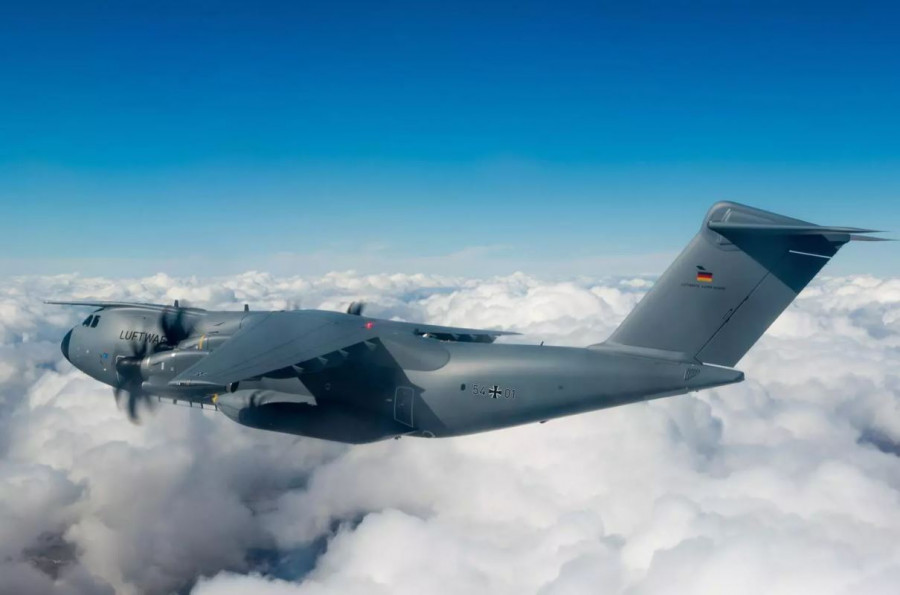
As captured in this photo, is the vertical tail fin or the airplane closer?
the vertical tail fin

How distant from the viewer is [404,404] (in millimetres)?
10305

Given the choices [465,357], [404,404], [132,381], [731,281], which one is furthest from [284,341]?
[731,281]

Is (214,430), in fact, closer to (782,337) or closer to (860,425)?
(782,337)

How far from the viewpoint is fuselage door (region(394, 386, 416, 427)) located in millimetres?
10289

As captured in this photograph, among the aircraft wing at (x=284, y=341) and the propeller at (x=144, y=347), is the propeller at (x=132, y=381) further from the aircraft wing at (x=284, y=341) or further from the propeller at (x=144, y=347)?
the aircraft wing at (x=284, y=341)

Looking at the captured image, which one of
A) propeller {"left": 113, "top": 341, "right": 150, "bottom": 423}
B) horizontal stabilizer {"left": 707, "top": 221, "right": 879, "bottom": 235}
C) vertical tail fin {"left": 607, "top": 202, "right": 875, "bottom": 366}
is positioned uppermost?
horizontal stabilizer {"left": 707, "top": 221, "right": 879, "bottom": 235}

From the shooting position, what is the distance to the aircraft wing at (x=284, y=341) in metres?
7.94

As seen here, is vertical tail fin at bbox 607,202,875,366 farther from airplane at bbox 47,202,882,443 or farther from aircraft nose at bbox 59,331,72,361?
aircraft nose at bbox 59,331,72,361

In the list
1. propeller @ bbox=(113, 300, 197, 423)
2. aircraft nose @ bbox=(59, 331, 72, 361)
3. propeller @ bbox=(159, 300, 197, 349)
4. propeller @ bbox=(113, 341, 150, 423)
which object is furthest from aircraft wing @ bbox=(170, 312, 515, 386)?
aircraft nose @ bbox=(59, 331, 72, 361)

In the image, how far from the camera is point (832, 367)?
95.3m

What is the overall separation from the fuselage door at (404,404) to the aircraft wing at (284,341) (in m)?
1.30

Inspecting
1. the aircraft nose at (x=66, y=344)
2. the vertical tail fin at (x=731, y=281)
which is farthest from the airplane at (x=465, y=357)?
the aircraft nose at (x=66, y=344)

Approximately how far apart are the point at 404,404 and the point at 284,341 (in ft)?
9.38

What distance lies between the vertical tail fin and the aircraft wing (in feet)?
18.2
